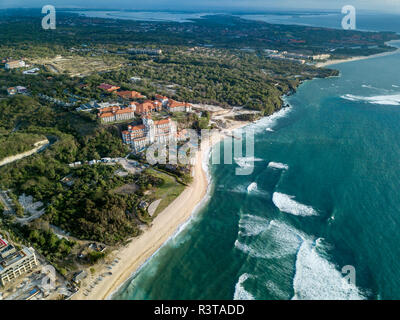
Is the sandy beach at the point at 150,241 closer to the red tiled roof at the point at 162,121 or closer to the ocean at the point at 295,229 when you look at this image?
the ocean at the point at 295,229

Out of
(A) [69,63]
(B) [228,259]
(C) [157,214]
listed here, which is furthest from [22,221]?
(A) [69,63]

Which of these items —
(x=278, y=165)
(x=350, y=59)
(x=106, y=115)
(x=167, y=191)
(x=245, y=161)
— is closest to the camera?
(x=167, y=191)

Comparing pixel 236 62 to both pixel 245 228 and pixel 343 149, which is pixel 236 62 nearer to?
pixel 343 149

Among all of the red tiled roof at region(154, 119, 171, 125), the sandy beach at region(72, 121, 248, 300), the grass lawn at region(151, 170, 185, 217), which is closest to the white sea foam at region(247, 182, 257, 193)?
the sandy beach at region(72, 121, 248, 300)

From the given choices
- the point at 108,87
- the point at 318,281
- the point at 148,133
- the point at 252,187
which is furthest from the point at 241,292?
the point at 108,87

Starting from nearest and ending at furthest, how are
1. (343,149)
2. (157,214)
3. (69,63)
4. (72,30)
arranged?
(157,214) → (343,149) → (69,63) → (72,30)

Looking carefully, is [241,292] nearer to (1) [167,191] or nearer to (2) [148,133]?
(1) [167,191]
